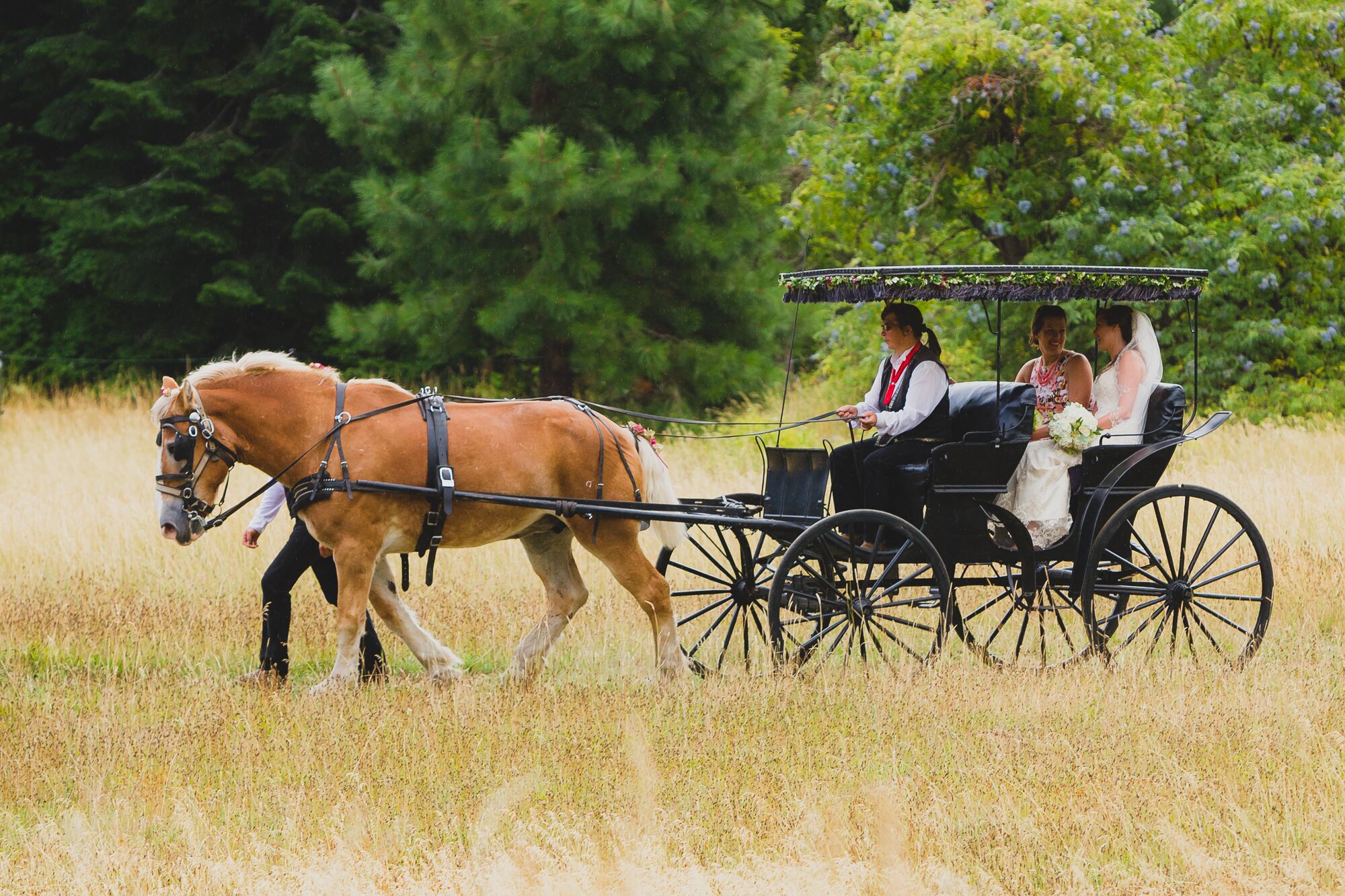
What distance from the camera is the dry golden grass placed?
4.35 m

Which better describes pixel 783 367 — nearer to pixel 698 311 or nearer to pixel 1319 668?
pixel 698 311

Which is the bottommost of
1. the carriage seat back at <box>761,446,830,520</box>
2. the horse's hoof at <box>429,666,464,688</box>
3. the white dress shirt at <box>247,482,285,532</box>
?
the horse's hoof at <box>429,666,464,688</box>

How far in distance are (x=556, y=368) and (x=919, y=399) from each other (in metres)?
11.5

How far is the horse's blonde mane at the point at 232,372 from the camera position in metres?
6.41

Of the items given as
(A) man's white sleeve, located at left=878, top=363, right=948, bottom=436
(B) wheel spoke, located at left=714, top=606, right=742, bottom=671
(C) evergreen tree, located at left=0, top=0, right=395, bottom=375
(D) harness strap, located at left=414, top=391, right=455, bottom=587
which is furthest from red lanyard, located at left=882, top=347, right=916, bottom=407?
(C) evergreen tree, located at left=0, top=0, right=395, bottom=375

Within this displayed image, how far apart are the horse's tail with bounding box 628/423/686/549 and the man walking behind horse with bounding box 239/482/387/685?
1.55 m

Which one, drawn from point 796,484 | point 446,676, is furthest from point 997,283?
point 446,676

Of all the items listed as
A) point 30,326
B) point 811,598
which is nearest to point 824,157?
point 811,598

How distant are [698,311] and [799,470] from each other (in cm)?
1072

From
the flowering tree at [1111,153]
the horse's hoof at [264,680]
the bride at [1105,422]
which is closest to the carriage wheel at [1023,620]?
the bride at [1105,422]

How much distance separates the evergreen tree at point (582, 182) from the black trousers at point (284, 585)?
9341 mm

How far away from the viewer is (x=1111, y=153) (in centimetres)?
1455

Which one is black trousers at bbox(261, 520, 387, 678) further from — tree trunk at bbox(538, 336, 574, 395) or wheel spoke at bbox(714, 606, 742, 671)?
tree trunk at bbox(538, 336, 574, 395)

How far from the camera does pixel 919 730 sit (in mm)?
5777
